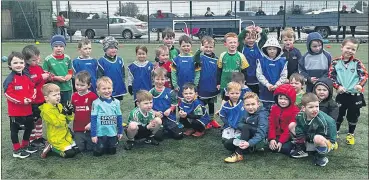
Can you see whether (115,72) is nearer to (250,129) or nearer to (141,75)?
(141,75)

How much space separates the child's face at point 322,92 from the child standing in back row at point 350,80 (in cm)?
49

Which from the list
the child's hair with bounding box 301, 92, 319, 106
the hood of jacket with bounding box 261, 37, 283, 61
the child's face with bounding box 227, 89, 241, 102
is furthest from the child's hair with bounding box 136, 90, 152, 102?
the child's hair with bounding box 301, 92, 319, 106

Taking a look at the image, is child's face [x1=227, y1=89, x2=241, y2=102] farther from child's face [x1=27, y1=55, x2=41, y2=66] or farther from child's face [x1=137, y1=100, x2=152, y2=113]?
child's face [x1=27, y1=55, x2=41, y2=66]

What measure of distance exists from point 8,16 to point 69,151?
61.9 feet

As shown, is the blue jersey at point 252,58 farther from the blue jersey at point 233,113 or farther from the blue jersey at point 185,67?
the blue jersey at point 233,113

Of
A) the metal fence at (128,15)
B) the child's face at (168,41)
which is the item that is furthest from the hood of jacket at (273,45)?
the metal fence at (128,15)

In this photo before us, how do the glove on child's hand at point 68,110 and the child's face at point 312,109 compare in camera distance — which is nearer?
the child's face at point 312,109

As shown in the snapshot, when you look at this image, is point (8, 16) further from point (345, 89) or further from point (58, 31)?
point (345, 89)

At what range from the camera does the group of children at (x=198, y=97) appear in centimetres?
461

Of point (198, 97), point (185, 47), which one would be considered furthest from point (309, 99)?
point (185, 47)

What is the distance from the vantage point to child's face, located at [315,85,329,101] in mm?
4727

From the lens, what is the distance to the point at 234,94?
4977mm

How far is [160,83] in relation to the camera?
541cm

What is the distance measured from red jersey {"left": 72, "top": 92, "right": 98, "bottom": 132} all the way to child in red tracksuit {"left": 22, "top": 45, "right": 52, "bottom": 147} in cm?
44
